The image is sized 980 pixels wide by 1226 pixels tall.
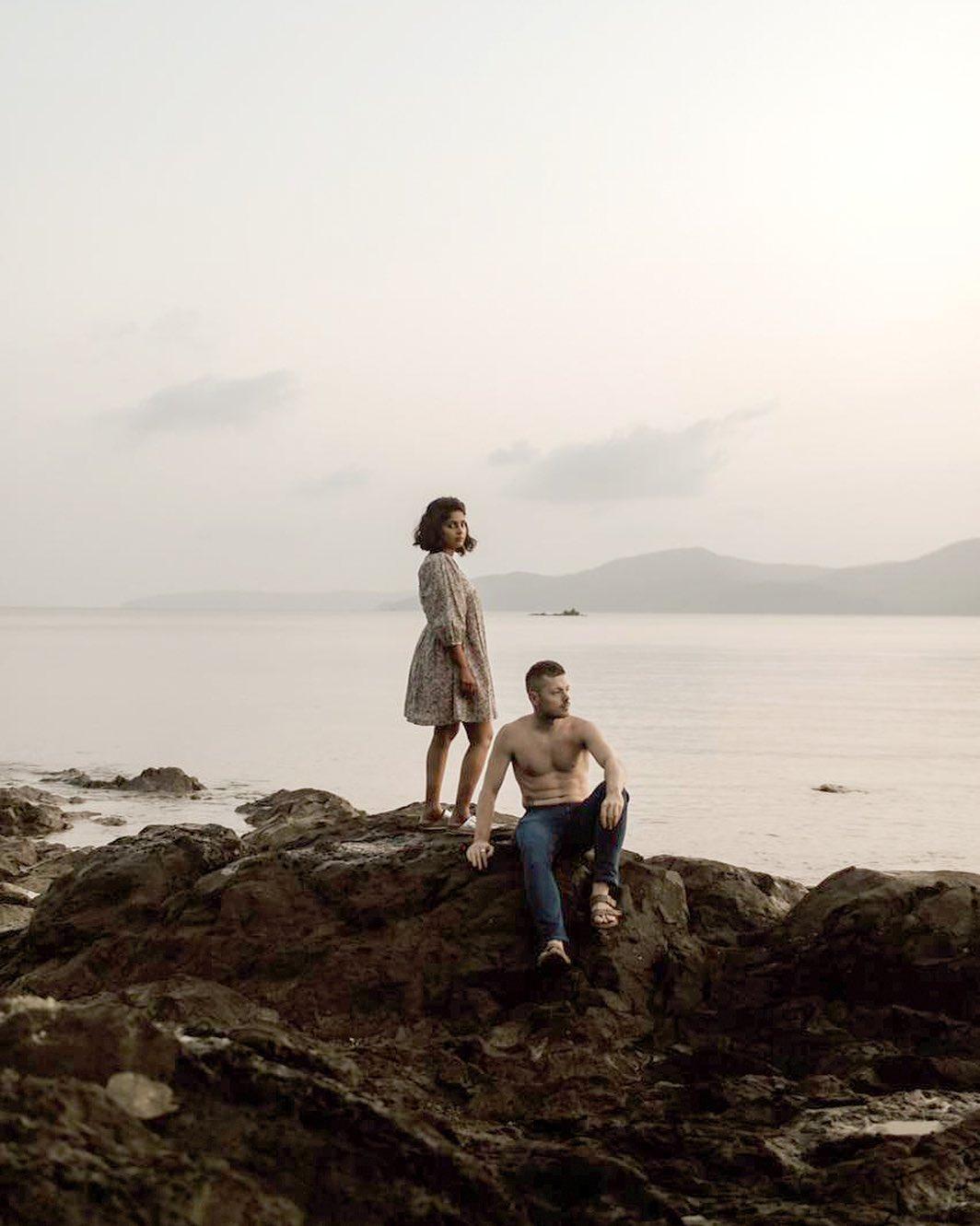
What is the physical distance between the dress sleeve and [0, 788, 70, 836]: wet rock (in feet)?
32.8

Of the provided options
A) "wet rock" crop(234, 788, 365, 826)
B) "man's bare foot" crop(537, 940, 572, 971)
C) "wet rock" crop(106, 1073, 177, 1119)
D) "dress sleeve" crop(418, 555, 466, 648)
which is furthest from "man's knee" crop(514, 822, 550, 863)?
"wet rock" crop(234, 788, 365, 826)

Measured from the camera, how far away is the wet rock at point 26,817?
16562mm

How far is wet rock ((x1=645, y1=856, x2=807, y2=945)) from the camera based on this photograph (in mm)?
7195

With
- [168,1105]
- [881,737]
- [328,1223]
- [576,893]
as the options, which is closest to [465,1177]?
[328,1223]

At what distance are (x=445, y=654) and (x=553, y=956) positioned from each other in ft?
9.85

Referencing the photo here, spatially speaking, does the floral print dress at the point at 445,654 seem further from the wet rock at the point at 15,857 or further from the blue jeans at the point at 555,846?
the wet rock at the point at 15,857

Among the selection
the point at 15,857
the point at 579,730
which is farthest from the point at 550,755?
the point at 15,857

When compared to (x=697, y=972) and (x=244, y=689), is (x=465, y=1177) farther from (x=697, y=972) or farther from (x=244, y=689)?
(x=244, y=689)

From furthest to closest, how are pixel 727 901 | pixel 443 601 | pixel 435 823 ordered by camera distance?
pixel 443 601
pixel 435 823
pixel 727 901

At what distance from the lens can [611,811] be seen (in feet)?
21.2

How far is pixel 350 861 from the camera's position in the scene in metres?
7.12

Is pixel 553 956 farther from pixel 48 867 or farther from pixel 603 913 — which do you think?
pixel 48 867

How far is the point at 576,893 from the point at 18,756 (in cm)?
2443

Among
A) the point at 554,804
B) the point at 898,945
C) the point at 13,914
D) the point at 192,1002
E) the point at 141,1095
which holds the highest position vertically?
the point at 554,804
